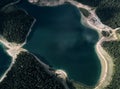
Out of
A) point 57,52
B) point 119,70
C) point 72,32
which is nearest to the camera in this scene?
point 119,70

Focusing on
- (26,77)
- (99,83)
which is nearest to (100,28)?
(99,83)

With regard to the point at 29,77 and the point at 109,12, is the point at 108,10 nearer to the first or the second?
the point at 109,12

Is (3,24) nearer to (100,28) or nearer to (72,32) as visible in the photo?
(72,32)

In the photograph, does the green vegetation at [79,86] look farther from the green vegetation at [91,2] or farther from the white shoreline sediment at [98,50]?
the green vegetation at [91,2]

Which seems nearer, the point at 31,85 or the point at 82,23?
the point at 31,85

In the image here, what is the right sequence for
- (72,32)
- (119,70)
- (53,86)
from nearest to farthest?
(53,86)
(119,70)
(72,32)

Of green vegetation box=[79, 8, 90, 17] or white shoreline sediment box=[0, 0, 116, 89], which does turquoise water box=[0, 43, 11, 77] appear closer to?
white shoreline sediment box=[0, 0, 116, 89]
